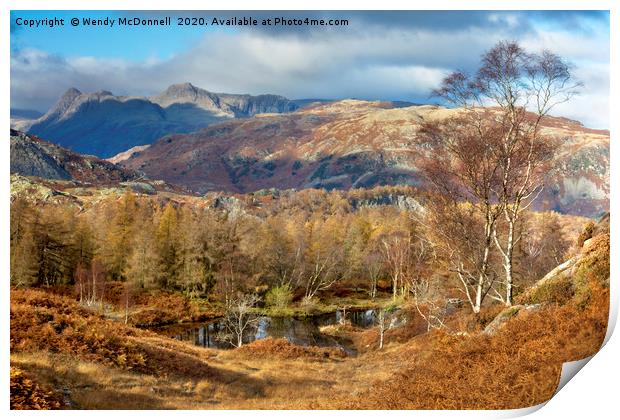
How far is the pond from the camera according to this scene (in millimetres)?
39281

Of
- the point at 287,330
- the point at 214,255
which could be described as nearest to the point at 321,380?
the point at 287,330

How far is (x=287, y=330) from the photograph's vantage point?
44906 millimetres

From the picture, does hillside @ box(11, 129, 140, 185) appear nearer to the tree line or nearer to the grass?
the tree line

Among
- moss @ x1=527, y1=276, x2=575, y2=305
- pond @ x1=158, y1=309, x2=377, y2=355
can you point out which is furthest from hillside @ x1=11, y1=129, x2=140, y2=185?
moss @ x1=527, y1=276, x2=575, y2=305

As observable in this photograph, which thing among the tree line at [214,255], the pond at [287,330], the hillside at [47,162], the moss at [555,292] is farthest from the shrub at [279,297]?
the hillside at [47,162]

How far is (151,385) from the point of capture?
15156 mm

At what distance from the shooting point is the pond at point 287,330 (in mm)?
39281

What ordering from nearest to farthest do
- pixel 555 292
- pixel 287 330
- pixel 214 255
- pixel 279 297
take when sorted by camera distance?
pixel 555 292, pixel 287 330, pixel 279 297, pixel 214 255

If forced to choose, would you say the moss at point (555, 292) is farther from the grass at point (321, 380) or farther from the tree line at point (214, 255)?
the tree line at point (214, 255)

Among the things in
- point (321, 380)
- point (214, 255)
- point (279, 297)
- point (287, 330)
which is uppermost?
point (214, 255)

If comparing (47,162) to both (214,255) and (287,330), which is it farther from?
(287,330)
